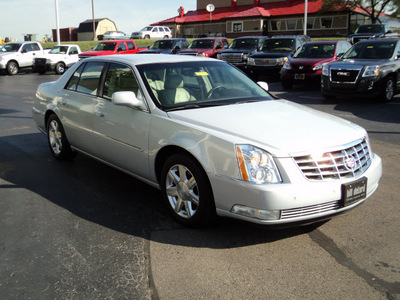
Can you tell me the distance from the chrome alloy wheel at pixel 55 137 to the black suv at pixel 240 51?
14.1 meters

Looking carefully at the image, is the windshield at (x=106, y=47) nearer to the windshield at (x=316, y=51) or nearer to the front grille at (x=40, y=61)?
the front grille at (x=40, y=61)

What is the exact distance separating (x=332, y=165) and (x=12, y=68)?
2484 cm

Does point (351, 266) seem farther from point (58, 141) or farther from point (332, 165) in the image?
point (58, 141)

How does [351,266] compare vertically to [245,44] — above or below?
below

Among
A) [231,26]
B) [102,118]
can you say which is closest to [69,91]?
[102,118]

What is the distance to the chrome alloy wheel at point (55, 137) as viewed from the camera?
6.34 meters

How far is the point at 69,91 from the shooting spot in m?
6.01

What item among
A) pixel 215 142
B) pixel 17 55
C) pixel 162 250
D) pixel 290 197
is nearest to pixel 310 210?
pixel 290 197

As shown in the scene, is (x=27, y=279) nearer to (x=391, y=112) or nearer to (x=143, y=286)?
(x=143, y=286)

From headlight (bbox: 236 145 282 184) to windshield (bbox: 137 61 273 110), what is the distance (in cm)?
115

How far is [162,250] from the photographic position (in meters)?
3.71

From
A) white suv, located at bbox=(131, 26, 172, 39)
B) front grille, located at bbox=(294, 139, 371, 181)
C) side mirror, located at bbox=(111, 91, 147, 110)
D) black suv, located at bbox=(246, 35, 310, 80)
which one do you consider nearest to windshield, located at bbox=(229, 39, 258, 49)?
black suv, located at bbox=(246, 35, 310, 80)

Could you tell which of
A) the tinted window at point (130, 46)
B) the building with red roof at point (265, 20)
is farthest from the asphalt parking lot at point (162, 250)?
the building with red roof at point (265, 20)

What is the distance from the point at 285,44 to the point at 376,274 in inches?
651
